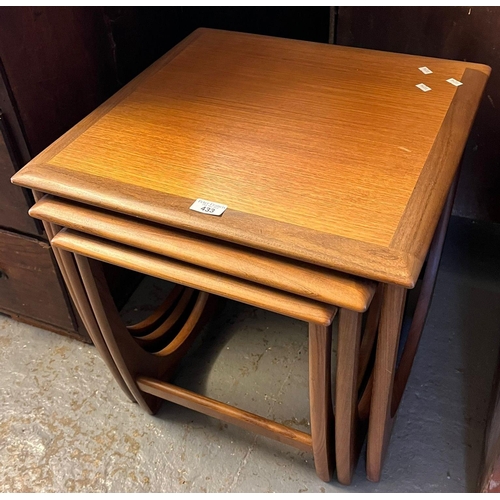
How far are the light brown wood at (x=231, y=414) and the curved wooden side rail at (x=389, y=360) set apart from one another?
0.36ft

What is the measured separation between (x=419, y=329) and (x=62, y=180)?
0.66m

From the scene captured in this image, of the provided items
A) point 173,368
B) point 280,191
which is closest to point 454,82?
point 280,191

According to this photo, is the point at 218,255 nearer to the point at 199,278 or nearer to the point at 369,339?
the point at 199,278

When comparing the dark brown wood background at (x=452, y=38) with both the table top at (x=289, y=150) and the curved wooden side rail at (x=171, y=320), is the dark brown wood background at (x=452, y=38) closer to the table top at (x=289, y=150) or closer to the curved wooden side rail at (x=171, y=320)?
the table top at (x=289, y=150)

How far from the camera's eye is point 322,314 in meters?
0.61

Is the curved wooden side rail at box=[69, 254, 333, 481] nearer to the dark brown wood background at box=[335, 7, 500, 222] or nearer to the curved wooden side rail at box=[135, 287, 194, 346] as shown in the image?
the curved wooden side rail at box=[135, 287, 194, 346]

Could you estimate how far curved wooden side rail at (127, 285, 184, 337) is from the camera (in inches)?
42.8

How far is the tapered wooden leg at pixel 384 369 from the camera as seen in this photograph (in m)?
0.63

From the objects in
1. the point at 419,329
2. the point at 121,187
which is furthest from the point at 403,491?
the point at 121,187

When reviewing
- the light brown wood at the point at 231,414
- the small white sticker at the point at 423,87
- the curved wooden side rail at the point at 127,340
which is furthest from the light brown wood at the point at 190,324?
the small white sticker at the point at 423,87

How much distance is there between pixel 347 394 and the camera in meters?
0.73

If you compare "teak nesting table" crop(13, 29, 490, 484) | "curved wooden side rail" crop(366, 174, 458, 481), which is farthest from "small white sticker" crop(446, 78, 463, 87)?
"curved wooden side rail" crop(366, 174, 458, 481)

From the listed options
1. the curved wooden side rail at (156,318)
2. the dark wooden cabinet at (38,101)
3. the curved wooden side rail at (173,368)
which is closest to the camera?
the curved wooden side rail at (173,368)
